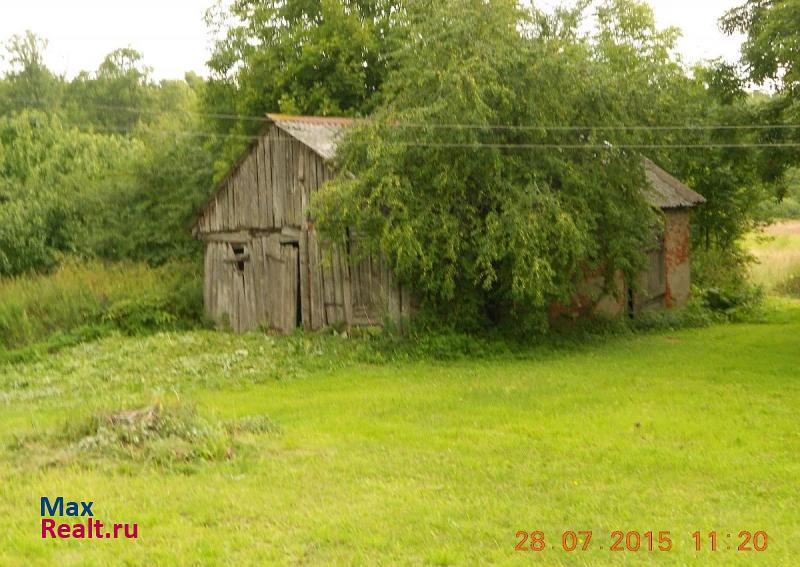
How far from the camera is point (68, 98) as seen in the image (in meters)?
56.8

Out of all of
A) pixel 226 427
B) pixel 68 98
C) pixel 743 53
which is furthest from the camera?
pixel 68 98

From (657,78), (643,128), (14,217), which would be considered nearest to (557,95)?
(643,128)

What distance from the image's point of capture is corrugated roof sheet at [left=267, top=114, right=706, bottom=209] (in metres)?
20.3

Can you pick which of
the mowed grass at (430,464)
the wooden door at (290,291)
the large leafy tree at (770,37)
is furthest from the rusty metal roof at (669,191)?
the wooden door at (290,291)

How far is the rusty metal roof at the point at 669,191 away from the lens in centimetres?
2479

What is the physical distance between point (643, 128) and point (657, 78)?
2.01 metres

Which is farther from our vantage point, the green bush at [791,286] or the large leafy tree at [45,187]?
the green bush at [791,286]

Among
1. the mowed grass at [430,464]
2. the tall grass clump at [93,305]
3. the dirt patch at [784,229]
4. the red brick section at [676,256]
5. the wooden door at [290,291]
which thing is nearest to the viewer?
the mowed grass at [430,464]

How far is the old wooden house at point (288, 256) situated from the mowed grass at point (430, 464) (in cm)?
240

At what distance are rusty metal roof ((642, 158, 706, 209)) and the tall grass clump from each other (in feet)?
40.7

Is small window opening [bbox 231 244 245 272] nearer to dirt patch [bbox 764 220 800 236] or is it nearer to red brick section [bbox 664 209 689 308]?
red brick section [bbox 664 209 689 308]

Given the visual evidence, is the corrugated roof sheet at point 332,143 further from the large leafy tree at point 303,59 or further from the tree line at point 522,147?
the large leafy tree at point 303,59

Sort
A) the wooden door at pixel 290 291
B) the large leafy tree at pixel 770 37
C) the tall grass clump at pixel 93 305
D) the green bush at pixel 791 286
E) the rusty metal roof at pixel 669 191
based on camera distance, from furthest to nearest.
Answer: the green bush at pixel 791 286
the rusty metal roof at pixel 669 191
the tall grass clump at pixel 93 305
the wooden door at pixel 290 291
the large leafy tree at pixel 770 37

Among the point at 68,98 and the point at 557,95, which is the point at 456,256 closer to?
the point at 557,95
